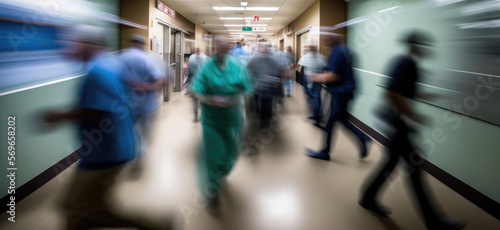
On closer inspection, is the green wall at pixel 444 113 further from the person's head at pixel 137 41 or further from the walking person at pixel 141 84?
the person's head at pixel 137 41

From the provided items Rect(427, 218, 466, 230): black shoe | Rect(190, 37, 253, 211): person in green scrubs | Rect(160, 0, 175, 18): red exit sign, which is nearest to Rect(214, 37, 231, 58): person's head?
Rect(190, 37, 253, 211): person in green scrubs

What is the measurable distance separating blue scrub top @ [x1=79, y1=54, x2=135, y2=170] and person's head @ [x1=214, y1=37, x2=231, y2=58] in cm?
90

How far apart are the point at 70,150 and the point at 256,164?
213cm

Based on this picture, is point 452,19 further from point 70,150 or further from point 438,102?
point 70,150

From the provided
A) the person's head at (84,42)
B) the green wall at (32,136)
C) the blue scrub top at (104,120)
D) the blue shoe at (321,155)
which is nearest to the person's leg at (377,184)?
the blue shoe at (321,155)

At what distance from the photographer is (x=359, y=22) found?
6070mm

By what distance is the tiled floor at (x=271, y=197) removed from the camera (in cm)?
232

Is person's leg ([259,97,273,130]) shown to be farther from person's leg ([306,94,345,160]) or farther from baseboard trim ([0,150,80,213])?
baseboard trim ([0,150,80,213])

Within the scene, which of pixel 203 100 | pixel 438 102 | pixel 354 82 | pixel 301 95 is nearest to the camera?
pixel 203 100

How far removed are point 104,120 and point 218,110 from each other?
0.99m

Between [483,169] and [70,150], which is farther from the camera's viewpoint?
[70,150]

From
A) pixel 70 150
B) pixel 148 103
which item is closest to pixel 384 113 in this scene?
pixel 148 103

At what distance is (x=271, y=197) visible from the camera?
9.05 ft

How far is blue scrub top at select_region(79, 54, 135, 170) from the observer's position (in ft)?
5.00
